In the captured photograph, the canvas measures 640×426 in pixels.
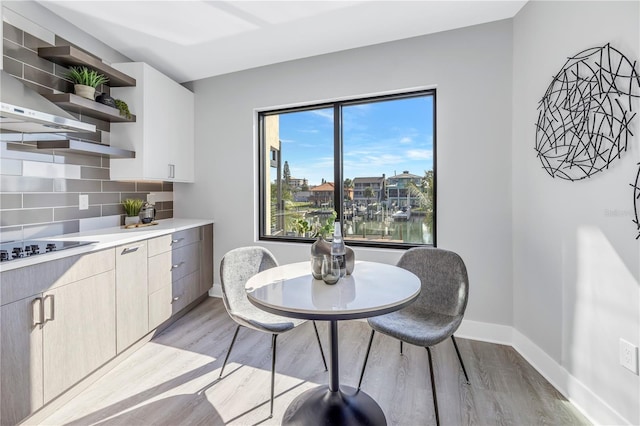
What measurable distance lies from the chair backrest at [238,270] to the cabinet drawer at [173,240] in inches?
31.8

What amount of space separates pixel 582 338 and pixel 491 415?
669 mm

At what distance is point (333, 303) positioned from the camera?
129 cm

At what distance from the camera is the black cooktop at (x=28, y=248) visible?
1554 mm

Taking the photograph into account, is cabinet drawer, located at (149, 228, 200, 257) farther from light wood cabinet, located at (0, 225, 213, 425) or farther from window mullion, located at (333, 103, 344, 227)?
window mullion, located at (333, 103, 344, 227)

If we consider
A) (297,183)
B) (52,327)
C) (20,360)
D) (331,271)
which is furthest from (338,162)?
(20,360)

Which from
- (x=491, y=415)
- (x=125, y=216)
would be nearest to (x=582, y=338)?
(x=491, y=415)

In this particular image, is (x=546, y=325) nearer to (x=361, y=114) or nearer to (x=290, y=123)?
(x=361, y=114)

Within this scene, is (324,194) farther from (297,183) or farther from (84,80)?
(84,80)

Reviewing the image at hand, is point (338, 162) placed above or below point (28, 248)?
above

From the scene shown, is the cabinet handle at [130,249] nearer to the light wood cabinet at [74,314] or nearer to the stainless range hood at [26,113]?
the light wood cabinet at [74,314]

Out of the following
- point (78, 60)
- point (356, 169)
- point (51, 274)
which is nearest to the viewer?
point (51, 274)

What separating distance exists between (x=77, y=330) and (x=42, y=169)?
120cm

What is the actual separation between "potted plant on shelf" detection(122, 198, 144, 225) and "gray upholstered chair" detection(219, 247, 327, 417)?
1.42 meters

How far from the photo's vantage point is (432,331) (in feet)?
5.57
